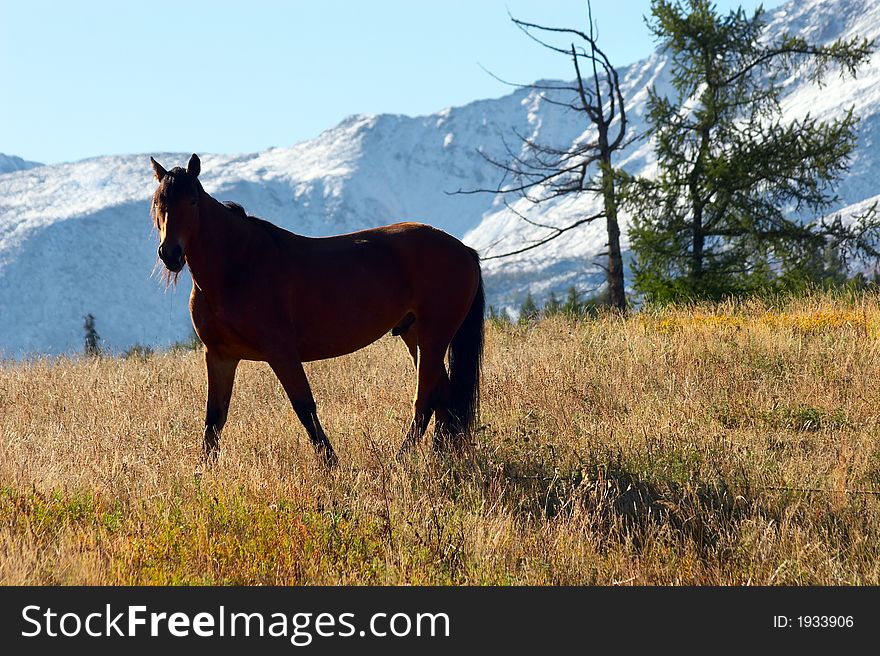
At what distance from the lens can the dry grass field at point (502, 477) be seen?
4.82m

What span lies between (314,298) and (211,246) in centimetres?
91

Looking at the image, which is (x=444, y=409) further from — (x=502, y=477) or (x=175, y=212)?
(x=175, y=212)

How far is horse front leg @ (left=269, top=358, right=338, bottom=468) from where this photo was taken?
6.91 metres

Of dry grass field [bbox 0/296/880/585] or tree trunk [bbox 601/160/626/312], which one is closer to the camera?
dry grass field [bbox 0/296/880/585]

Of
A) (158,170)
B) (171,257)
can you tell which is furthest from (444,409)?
(158,170)

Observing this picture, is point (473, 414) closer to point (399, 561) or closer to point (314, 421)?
point (314, 421)

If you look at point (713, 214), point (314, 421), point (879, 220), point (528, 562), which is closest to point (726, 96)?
point (713, 214)

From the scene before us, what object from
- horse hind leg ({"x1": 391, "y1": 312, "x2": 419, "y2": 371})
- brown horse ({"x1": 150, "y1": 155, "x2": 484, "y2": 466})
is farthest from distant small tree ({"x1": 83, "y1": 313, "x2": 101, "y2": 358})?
brown horse ({"x1": 150, "y1": 155, "x2": 484, "y2": 466})

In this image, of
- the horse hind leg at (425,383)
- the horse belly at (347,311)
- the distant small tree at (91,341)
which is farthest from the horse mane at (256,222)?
the distant small tree at (91,341)

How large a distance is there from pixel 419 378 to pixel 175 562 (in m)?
3.36

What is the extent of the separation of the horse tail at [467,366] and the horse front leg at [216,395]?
6.57ft

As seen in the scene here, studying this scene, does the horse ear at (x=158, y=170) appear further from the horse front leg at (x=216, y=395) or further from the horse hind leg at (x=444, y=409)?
the horse hind leg at (x=444, y=409)

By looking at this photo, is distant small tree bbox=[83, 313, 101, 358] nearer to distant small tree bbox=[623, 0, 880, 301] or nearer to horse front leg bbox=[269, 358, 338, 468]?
horse front leg bbox=[269, 358, 338, 468]

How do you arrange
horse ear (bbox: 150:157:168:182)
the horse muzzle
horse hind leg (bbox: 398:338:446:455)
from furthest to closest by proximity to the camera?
1. horse hind leg (bbox: 398:338:446:455)
2. horse ear (bbox: 150:157:168:182)
3. the horse muzzle
